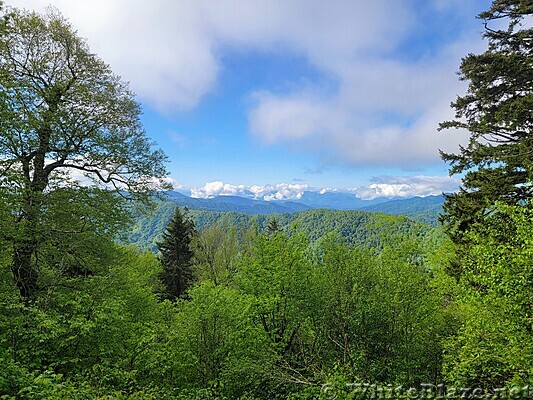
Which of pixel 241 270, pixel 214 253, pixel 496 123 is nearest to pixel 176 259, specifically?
pixel 214 253

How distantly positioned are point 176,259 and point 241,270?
66.5ft

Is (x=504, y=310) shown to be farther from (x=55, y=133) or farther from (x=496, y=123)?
(x=55, y=133)

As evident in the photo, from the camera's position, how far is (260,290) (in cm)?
1407

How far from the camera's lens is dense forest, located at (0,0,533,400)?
9805 millimetres

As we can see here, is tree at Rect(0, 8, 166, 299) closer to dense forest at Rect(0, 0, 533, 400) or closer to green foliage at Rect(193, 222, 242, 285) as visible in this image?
dense forest at Rect(0, 0, 533, 400)

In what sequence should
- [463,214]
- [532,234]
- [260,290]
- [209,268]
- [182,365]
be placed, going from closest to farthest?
[532,234], [182,365], [463,214], [260,290], [209,268]

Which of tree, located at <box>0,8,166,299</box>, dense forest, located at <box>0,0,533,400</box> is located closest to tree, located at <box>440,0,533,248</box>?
dense forest, located at <box>0,0,533,400</box>

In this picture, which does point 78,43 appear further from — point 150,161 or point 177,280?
point 177,280

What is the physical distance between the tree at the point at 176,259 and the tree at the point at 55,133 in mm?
19929

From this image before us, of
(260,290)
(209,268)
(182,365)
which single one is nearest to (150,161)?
(260,290)

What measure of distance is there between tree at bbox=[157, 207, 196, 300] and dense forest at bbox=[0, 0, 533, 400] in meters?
18.5

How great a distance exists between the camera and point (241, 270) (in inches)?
595

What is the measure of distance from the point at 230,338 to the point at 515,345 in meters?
9.35

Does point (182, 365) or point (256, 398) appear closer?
point (256, 398)
